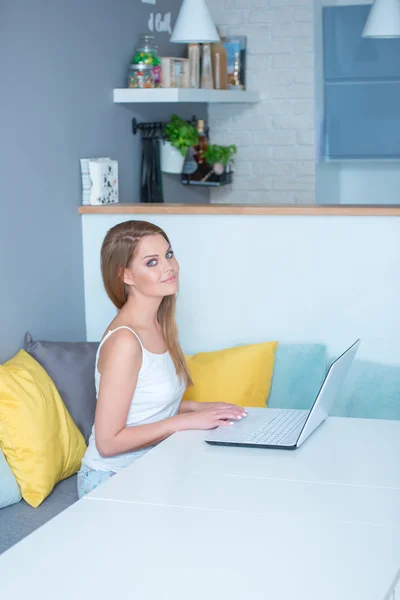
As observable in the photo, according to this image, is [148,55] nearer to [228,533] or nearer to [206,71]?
[206,71]

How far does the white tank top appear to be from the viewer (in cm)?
236

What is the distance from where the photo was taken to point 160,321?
2.53m

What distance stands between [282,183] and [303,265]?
169cm

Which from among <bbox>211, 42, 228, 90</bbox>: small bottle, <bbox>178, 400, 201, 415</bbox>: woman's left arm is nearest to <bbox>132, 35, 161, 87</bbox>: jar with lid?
<bbox>211, 42, 228, 90</bbox>: small bottle

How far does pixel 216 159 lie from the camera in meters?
4.61

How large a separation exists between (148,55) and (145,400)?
6.45 ft

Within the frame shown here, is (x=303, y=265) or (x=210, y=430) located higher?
(x=303, y=265)

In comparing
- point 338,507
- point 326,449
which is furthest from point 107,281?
point 338,507

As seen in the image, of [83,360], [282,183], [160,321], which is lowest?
[83,360]

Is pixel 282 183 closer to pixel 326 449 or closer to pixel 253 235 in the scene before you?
pixel 253 235

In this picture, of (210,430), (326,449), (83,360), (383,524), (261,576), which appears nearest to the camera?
(261,576)

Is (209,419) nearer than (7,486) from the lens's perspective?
Yes

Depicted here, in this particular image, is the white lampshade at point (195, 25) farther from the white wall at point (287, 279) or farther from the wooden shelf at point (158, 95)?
the white wall at point (287, 279)

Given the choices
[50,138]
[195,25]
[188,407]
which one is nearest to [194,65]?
[195,25]
